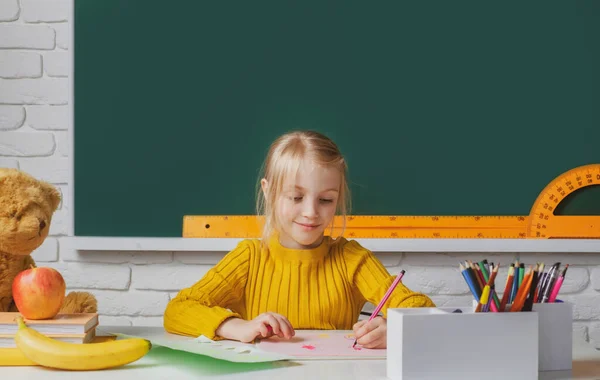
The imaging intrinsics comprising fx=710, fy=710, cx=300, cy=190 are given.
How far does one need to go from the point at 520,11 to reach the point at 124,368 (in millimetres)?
1641

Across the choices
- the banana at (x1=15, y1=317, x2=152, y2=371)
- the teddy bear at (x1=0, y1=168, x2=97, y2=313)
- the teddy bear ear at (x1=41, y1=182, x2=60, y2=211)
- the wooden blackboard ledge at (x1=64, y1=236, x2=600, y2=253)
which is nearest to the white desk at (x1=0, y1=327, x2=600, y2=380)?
the banana at (x1=15, y1=317, x2=152, y2=371)

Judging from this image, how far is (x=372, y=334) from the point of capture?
118 centimetres

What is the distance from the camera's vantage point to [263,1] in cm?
214

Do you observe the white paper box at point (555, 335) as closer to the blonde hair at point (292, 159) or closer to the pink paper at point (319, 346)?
the pink paper at point (319, 346)

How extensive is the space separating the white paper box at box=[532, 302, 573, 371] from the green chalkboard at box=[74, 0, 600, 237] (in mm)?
1056

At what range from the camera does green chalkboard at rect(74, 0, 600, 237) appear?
2.12m

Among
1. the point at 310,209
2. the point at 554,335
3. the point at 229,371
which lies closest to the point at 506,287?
the point at 554,335

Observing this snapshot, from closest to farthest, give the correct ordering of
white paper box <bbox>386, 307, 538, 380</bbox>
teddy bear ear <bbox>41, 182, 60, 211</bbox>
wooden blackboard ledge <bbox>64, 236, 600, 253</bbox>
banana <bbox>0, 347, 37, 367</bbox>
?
white paper box <bbox>386, 307, 538, 380</bbox>, banana <bbox>0, 347, 37, 367</bbox>, teddy bear ear <bbox>41, 182, 60, 211</bbox>, wooden blackboard ledge <bbox>64, 236, 600, 253</bbox>

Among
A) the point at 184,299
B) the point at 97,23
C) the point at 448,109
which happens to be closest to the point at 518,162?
the point at 448,109

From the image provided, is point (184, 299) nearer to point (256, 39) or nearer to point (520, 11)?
point (256, 39)

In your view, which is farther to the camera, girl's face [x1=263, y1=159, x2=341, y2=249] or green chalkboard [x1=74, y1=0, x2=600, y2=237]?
green chalkboard [x1=74, y1=0, x2=600, y2=237]

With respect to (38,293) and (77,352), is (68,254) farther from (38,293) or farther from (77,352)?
(77,352)

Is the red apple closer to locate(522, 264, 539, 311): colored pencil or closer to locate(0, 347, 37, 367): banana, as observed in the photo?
locate(0, 347, 37, 367): banana

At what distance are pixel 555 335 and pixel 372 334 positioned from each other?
0.29 meters
